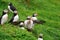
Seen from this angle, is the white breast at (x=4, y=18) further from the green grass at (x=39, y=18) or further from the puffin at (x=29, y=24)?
the puffin at (x=29, y=24)

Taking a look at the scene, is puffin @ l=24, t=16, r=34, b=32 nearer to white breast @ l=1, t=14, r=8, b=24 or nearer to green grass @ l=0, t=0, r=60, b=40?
green grass @ l=0, t=0, r=60, b=40

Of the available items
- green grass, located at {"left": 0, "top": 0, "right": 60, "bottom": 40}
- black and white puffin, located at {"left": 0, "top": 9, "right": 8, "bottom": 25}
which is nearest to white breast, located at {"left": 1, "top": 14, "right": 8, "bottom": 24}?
black and white puffin, located at {"left": 0, "top": 9, "right": 8, "bottom": 25}

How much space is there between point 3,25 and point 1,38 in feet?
5.61

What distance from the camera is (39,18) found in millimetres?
20656

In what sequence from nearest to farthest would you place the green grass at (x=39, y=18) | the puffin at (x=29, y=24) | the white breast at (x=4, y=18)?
the green grass at (x=39, y=18) → the white breast at (x=4, y=18) → the puffin at (x=29, y=24)

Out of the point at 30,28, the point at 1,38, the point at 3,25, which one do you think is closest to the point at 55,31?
the point at 30,28

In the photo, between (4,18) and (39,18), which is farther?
(39,18)

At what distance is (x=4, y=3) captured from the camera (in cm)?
2147

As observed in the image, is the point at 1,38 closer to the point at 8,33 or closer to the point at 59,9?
the point at 8,33

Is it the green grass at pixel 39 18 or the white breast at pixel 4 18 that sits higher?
the white breast at pixel 4 18

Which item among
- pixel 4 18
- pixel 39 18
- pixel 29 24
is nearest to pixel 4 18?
pixel 4 18

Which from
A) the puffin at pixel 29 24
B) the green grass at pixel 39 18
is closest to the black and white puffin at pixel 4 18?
the green grass at pixel 39 18

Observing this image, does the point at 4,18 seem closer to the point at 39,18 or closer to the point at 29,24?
the point at 29,24

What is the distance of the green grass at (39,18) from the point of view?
14367mm
